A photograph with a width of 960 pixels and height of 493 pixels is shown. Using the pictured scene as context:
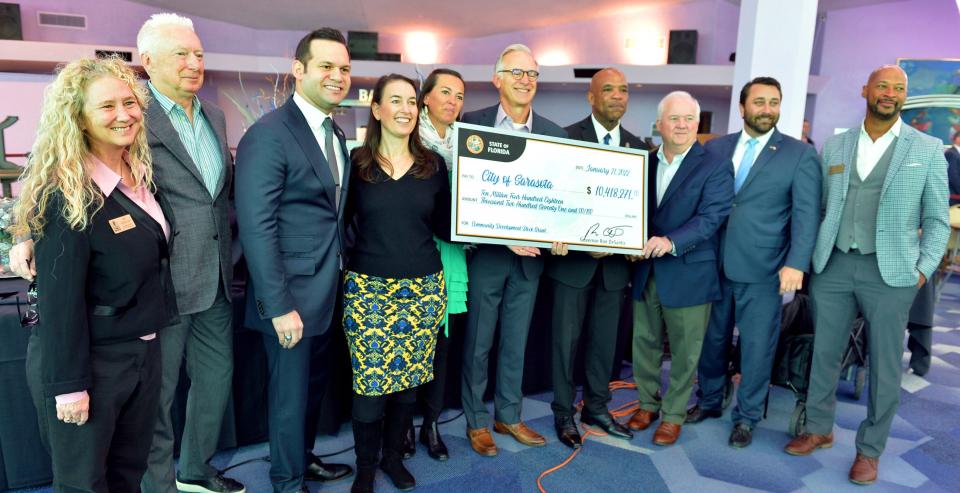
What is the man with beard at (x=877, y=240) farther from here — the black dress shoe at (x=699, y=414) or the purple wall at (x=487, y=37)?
the purple wall at (x=487, y=37)

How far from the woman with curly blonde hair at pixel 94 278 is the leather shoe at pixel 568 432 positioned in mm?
1811

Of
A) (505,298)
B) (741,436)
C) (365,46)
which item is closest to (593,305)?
(505,298)

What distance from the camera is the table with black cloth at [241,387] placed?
2.11 metres

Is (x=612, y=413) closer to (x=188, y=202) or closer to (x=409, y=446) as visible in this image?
(x=409, y=446)

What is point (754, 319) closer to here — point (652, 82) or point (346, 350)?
point (346, 350)

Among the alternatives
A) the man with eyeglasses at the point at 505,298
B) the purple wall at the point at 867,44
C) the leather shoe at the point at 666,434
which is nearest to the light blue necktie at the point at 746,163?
the man with eyeglasses at the point at 505,298

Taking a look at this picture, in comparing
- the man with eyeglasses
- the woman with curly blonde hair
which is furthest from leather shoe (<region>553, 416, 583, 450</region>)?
the woman with curly blonde hair

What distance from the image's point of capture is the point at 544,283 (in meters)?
3.11

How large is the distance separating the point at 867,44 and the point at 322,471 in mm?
10701

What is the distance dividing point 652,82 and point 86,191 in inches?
388

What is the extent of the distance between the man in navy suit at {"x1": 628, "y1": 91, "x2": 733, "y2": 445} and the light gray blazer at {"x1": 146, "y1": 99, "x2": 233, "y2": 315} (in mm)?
1744

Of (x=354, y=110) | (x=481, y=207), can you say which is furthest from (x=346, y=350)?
(x=354, y=110)

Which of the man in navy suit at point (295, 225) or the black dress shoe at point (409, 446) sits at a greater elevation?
the man in navy suit at point (295, 225)

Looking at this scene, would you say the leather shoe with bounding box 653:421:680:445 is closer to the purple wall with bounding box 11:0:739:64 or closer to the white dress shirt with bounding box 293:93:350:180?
the white dress shirt with bounding box 293:93:350:180
